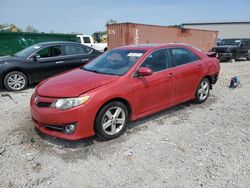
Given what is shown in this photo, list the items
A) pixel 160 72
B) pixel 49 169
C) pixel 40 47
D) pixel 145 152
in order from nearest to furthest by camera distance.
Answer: pixel 49 169 → pixel 145 152 → pixel 160 72 → pixel 40 47

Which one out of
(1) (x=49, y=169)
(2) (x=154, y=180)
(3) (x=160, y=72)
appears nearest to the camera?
(2) (x=154, y=180)

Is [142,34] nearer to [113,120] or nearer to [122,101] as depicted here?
[122,101]

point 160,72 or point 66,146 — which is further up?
→ point 160,72

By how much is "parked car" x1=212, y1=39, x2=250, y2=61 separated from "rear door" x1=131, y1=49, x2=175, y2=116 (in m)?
13.1

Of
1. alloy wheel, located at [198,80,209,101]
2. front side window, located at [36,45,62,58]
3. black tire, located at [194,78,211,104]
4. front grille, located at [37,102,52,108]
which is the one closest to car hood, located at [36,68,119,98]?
front grille, located at [37,102,52,108]

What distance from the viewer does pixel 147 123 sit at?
457 cm

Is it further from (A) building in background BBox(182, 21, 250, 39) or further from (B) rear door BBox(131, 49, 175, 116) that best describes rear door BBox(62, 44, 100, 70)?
(A) building in background BBox(182, 21, 250, 39)

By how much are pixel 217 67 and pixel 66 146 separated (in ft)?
13.9

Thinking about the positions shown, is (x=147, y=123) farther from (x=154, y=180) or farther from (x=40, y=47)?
(x=40, y=47)

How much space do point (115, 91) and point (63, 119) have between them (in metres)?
0.89

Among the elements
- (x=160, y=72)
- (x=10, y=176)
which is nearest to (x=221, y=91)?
(x=160, y=72)

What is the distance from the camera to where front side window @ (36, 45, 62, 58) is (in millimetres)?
7594

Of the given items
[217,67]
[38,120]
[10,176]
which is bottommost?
[10,176]

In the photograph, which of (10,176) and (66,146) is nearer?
(10,176)
